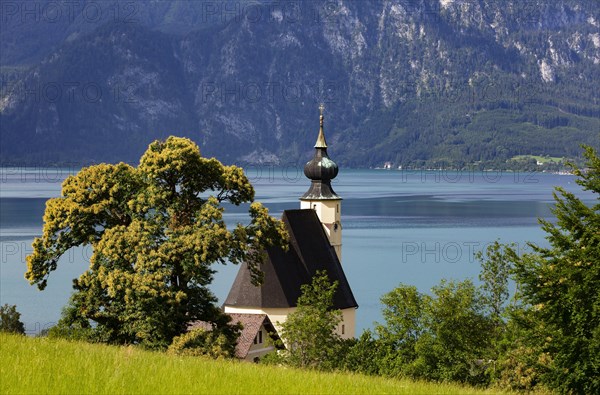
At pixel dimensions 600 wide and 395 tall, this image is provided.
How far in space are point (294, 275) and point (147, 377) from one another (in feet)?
126

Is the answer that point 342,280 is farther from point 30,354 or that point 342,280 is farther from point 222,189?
point 30,354

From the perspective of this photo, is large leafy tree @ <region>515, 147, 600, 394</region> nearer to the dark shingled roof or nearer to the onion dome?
the dark shingled roof

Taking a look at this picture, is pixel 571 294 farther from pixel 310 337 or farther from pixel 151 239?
pixel 310 337

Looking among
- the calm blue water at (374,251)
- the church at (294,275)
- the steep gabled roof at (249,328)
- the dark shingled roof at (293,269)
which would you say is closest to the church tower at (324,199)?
the church at (294,275)

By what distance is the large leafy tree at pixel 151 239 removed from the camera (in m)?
34.6

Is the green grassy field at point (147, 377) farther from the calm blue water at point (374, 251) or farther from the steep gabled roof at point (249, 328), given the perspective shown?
the calm blue water at point (374, 251)

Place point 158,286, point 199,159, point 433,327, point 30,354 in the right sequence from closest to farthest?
point 30,354 < point 158,286 < point 199,159 < point 433,327

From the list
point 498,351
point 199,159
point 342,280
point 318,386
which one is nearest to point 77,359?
Result: point 318,386

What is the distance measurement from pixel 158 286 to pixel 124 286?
111cm

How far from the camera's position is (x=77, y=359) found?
18.7 meters

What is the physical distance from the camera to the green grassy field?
1653 cm

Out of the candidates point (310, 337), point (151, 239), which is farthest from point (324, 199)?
point (151, 239)

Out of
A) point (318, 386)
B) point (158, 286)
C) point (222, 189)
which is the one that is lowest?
A: point (318, 386)

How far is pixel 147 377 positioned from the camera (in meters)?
17.4
